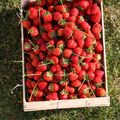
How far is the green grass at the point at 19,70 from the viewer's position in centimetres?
245

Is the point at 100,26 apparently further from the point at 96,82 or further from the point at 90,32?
the point at 96,82

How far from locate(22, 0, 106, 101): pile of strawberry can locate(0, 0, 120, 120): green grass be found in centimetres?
32

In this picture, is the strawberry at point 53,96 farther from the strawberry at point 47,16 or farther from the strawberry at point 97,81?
the strawberry at point 47,16

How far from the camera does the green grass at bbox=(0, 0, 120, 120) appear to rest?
2447mm

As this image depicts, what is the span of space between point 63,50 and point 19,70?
562 millimetres

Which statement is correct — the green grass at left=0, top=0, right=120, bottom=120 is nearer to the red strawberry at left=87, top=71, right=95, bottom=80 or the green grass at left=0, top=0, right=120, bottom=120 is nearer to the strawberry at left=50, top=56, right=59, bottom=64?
the red strawberry at left=87, top=71, right=95, bottom=80

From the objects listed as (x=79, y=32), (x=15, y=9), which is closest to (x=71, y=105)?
(x=79, y=32)

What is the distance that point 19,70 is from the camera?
8.17ft

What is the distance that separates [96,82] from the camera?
212 centimetres

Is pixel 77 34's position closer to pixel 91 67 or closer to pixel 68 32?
pixel 68 32

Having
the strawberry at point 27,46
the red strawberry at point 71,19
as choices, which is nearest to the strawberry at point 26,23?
the strawberry at point 27,46

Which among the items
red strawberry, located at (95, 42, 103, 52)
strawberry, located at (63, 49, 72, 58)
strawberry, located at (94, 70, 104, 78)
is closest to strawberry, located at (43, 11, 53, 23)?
strawberry, located at (63, 49, 72, 58)

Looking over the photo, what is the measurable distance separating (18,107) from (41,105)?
43 cm

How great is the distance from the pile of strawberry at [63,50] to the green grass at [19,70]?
32 centimetres
